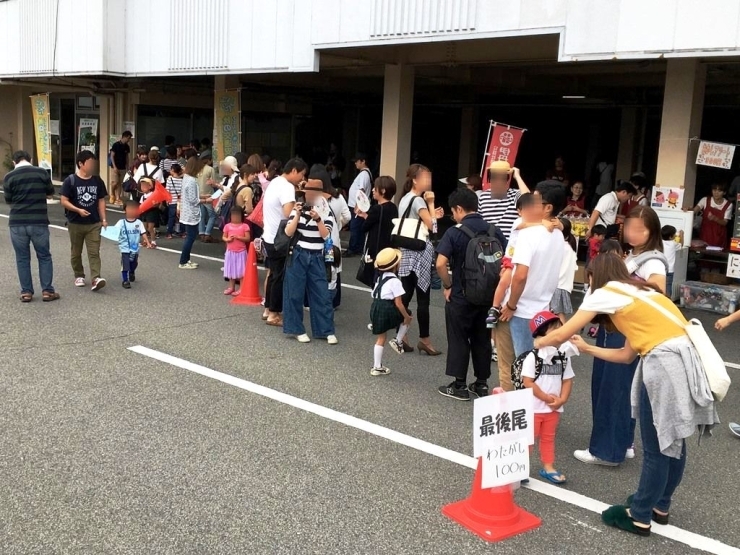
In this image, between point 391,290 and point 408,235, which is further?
point 408,235

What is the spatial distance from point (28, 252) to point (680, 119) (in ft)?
27.0

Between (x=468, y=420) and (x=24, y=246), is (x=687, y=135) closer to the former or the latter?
(x=468, y=420)

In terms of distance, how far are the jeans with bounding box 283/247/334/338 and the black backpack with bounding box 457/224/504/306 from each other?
2.19 meters

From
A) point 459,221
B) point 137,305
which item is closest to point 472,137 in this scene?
point 137,305

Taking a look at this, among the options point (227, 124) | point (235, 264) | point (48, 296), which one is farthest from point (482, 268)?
point (227, 124)

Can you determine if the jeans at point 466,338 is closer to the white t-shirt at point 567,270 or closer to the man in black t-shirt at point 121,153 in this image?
the white t-shirt at point 567,270

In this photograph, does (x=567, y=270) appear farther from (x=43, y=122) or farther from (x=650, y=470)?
(x=43, y=122)

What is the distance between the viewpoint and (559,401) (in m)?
4.50

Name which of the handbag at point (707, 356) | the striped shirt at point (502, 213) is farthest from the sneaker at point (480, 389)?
the handbag at point (707, 356)

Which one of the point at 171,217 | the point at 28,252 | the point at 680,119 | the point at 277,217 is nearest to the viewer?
the point at 277,217

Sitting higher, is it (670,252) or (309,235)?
(309,235)

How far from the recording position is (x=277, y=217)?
8.00 m

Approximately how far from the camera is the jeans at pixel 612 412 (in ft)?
15.7

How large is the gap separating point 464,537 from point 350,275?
7630 mm
